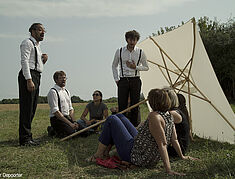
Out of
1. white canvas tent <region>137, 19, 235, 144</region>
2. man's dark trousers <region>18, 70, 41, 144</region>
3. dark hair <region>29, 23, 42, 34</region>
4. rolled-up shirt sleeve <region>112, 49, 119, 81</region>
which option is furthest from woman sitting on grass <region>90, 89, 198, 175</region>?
dark hair <region>29, 23, 42, 34</region>

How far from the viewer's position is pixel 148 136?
304 cm

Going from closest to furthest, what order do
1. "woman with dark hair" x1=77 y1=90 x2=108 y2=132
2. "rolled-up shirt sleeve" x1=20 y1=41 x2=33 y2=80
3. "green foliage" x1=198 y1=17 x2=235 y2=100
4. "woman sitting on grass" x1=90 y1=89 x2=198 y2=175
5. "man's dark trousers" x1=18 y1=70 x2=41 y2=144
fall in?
"woman sitting on grass" x1=90 y1=89 x2=198 y2=175 < "rolled-up shirt sleeve" x1=20 y1=41 x2=33 y2=80 < "man's dark trousers" x1=18 y1=70 x2=41 y2=144 < "woman with dark hair" x1=77 y1=90 x2=108 y2=132 < "green foliage" x1=198 y1=17 x2=235 y2=100

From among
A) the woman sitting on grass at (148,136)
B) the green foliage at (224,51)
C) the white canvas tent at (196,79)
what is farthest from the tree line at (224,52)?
the woman sitting on grass at (148,136)

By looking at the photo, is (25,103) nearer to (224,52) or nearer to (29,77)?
(29,77)

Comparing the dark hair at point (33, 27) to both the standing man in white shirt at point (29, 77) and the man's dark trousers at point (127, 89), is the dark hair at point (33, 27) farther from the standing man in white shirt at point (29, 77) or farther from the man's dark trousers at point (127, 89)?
the man's dark trousers at point (127, 89)

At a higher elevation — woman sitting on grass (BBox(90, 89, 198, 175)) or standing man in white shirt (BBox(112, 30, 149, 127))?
standing man in white shirt (BBox(112, 30, 149, 127))

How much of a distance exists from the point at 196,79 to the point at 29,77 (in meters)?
2.69

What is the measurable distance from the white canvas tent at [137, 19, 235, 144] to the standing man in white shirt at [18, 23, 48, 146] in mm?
2092

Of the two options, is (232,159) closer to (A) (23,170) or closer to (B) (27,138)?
(A) (23,170)

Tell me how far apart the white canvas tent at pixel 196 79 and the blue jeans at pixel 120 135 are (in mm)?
1571

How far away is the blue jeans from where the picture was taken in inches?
127

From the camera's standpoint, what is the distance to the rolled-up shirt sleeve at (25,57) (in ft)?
14.3

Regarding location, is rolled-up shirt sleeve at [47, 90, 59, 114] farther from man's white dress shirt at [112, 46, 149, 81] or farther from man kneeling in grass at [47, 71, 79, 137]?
man's white dress shirt at [112, 46, 149, 81]

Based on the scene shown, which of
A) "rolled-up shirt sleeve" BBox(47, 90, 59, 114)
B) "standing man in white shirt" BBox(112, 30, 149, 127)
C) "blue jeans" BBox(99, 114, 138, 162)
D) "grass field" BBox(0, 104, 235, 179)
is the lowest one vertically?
"grass field" BBox(0, 104, 235, 179)
